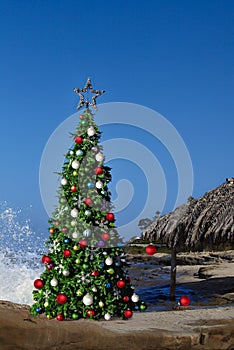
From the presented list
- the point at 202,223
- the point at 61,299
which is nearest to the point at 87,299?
the point at 61,299

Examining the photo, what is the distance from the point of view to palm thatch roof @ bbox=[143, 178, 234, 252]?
10398 mm

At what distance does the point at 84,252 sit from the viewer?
22.6 feet

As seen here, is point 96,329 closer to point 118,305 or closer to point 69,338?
point 69,338

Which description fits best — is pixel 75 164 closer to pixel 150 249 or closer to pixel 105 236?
pixel 105 236

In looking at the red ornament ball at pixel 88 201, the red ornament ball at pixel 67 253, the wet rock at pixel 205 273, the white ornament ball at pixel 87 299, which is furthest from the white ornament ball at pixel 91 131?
the wet rock at pixel 205 273

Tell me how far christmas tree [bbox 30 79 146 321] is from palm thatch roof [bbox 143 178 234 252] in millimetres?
3778

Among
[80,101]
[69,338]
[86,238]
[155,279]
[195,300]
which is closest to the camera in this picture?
[69,338]

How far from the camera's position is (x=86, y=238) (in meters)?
6.93

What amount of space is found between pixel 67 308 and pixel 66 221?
4.07ft

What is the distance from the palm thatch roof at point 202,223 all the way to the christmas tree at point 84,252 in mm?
3778

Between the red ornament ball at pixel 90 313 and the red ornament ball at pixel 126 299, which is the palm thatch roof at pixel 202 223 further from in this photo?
the red ornament ball at pixel 90 313

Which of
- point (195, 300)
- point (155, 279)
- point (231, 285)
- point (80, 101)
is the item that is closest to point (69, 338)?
point (80, 101)

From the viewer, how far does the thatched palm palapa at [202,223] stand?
10398mm

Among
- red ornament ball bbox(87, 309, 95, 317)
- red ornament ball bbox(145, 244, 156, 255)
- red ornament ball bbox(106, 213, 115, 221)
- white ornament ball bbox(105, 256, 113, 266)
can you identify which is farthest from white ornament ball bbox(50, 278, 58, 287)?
red ornament ball bbox(145, 244, 156, 255)
